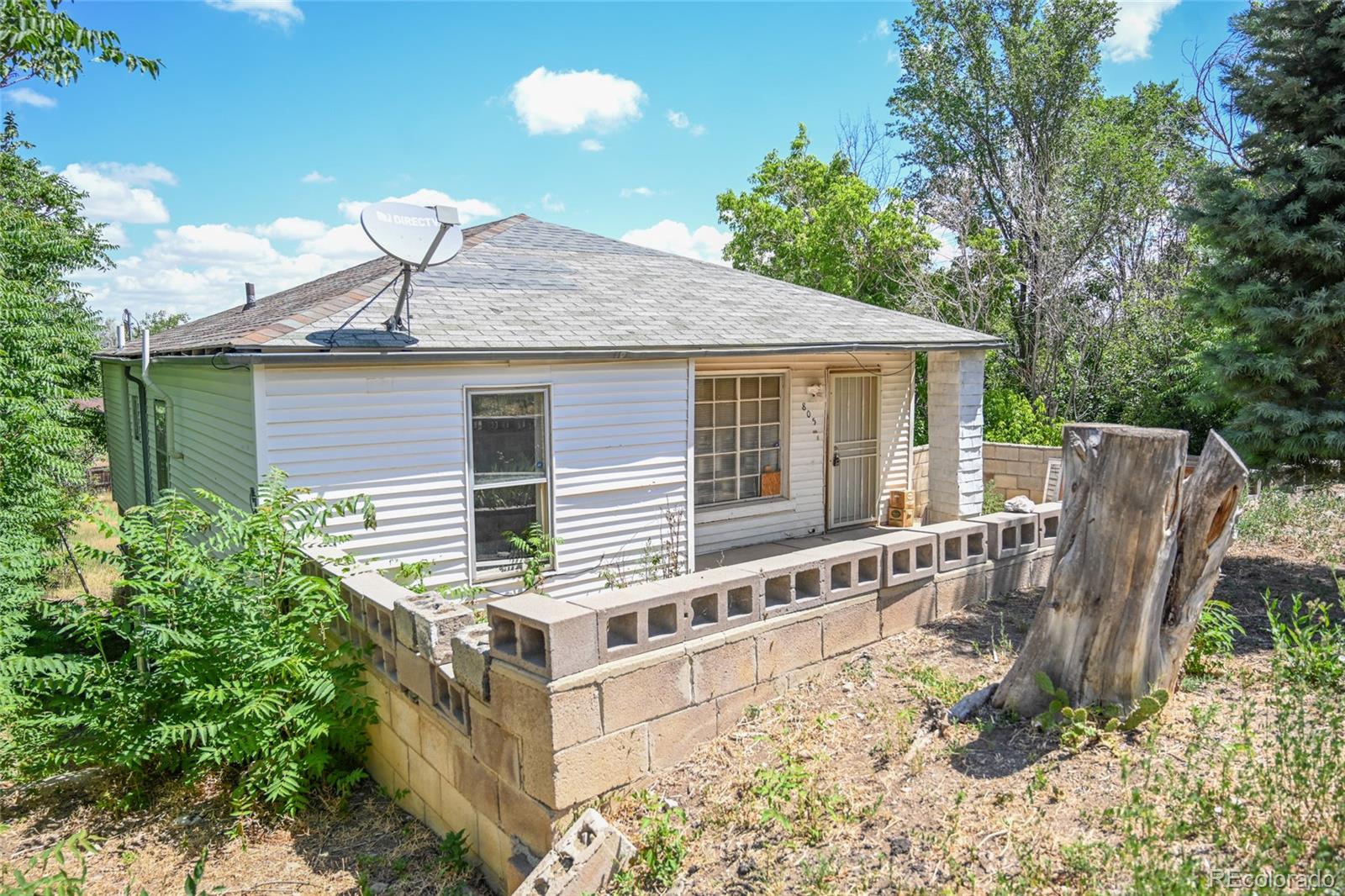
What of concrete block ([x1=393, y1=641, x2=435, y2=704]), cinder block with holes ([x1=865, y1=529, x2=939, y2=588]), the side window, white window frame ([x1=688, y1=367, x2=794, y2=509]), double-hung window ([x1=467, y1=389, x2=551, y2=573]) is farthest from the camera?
the side window

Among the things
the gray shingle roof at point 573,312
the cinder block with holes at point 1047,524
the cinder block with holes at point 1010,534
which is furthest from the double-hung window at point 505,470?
the cinder block with holes at point 1047,524

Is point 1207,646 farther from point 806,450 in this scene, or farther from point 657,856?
point 806,450

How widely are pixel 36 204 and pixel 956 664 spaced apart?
22709mm

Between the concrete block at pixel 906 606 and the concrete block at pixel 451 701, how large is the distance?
273 cm

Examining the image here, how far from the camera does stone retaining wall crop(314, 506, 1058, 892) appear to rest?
3773 mm

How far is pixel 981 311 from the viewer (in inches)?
679

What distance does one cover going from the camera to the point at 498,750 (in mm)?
4047

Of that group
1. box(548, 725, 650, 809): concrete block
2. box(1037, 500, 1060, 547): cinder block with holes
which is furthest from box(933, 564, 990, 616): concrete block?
box(548, 725, 650, 809): concrete block

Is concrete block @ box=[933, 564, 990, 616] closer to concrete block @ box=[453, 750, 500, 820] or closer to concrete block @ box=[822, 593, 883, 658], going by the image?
concrete block @ box=[822, 593, 883, 658]

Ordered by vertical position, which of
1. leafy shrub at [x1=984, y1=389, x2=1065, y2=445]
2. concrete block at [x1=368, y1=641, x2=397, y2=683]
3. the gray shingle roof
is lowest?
concrete block at [x1=368, y1=641, x2=397, y2=683]

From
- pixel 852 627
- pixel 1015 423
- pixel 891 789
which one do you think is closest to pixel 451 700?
pixel 891 789

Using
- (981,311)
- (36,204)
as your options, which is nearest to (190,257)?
(36,204)

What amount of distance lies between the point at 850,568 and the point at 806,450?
566cm

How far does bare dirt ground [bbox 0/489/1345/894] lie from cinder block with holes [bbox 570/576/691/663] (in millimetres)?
706
